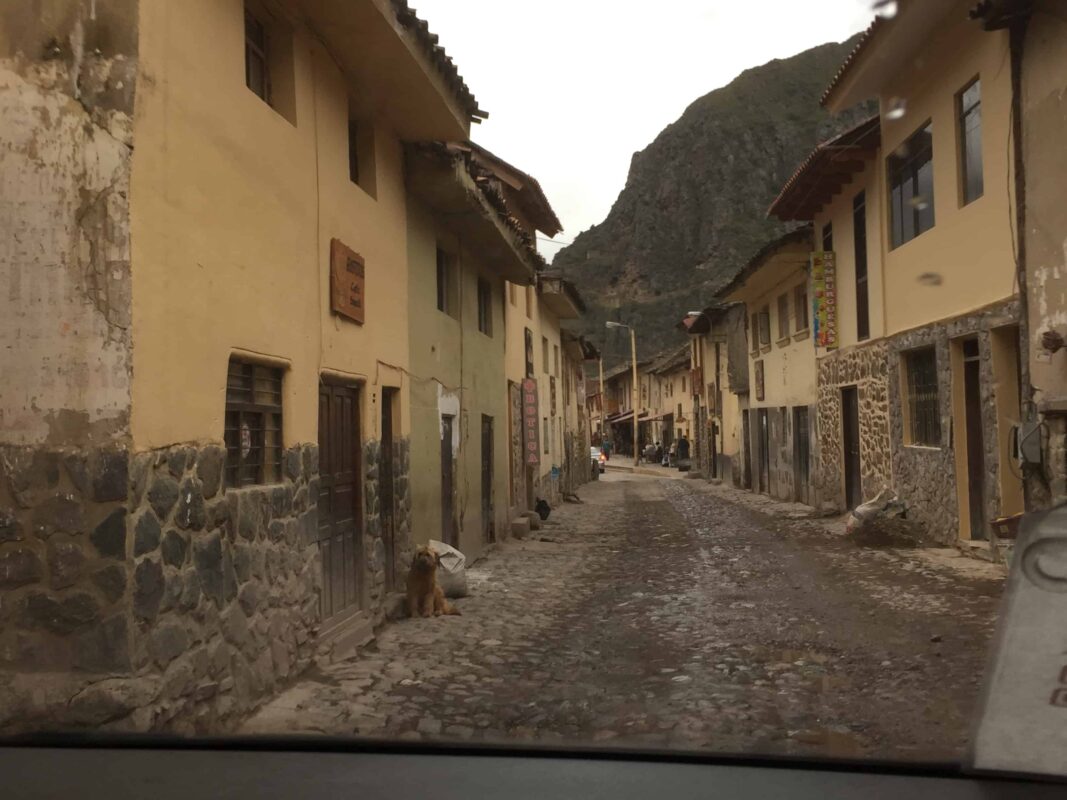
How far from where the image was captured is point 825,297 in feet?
55.9

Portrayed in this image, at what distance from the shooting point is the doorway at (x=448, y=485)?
11.3 meters

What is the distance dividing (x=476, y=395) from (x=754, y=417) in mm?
14506

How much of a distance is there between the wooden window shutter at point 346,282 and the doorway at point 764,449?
18.2m

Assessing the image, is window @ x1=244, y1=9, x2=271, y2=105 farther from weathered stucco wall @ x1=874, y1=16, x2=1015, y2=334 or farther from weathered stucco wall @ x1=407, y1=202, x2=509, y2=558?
weathered stucco wall @ x1=874, y1=16, x2=1015, y2=334

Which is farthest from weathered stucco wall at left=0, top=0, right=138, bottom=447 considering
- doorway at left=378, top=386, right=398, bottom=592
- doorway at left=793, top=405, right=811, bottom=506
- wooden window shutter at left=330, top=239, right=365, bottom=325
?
doorway at left=793, top=405, right=811, bottom=506

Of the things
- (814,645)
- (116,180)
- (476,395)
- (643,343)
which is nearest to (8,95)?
(116,180)

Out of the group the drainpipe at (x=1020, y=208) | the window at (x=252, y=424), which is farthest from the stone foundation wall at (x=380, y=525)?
the drainpipe at (x=1020, y=208)

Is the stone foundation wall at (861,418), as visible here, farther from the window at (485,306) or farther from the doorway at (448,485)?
the doorway at (448,485)

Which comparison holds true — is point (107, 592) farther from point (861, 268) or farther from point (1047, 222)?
point (861, 268)

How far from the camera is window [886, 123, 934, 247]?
478 inches

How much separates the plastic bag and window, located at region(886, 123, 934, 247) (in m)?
7.59

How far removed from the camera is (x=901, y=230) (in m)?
13.4

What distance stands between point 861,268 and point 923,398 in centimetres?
330

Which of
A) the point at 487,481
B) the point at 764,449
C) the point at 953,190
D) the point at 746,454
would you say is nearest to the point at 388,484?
the point at 487,481
